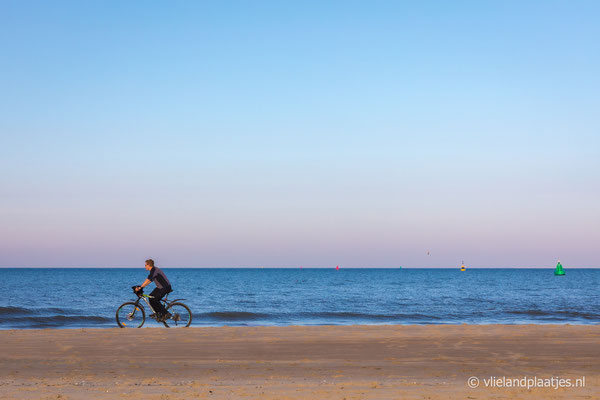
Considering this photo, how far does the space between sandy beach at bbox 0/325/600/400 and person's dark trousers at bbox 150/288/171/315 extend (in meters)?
0.72

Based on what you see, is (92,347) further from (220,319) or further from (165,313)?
(220,319)

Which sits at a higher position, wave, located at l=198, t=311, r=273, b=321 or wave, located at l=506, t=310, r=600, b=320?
wave, located at l=506, t=310, r=600, b=320

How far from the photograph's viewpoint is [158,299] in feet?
61.4

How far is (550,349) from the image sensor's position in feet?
48.9

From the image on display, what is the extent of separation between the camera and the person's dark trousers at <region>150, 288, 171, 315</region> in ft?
60.4

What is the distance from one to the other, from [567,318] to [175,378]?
98.4 ft

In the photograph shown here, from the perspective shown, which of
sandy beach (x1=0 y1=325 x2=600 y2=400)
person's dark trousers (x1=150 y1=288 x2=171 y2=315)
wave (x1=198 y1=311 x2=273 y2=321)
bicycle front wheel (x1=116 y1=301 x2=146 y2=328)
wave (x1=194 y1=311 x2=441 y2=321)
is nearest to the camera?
sandy beach (x1=0 y1=325 x2=600 y2=400)

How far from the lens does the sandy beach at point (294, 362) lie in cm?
961

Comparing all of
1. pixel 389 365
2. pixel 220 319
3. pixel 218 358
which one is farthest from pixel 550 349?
pixel 220 319

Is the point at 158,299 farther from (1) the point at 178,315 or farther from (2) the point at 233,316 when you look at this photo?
(2) the point at 233,316

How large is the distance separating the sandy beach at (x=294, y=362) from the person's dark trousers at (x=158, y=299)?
0.72m

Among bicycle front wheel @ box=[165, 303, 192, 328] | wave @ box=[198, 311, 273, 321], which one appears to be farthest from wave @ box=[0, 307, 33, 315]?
bicycle front wheel @ box=[165, 303, 192, 328]

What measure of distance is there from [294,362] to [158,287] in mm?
7083

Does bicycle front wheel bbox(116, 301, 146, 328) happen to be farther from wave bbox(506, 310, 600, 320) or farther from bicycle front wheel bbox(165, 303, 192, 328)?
wave bbox(506, 310, 600, 320)
